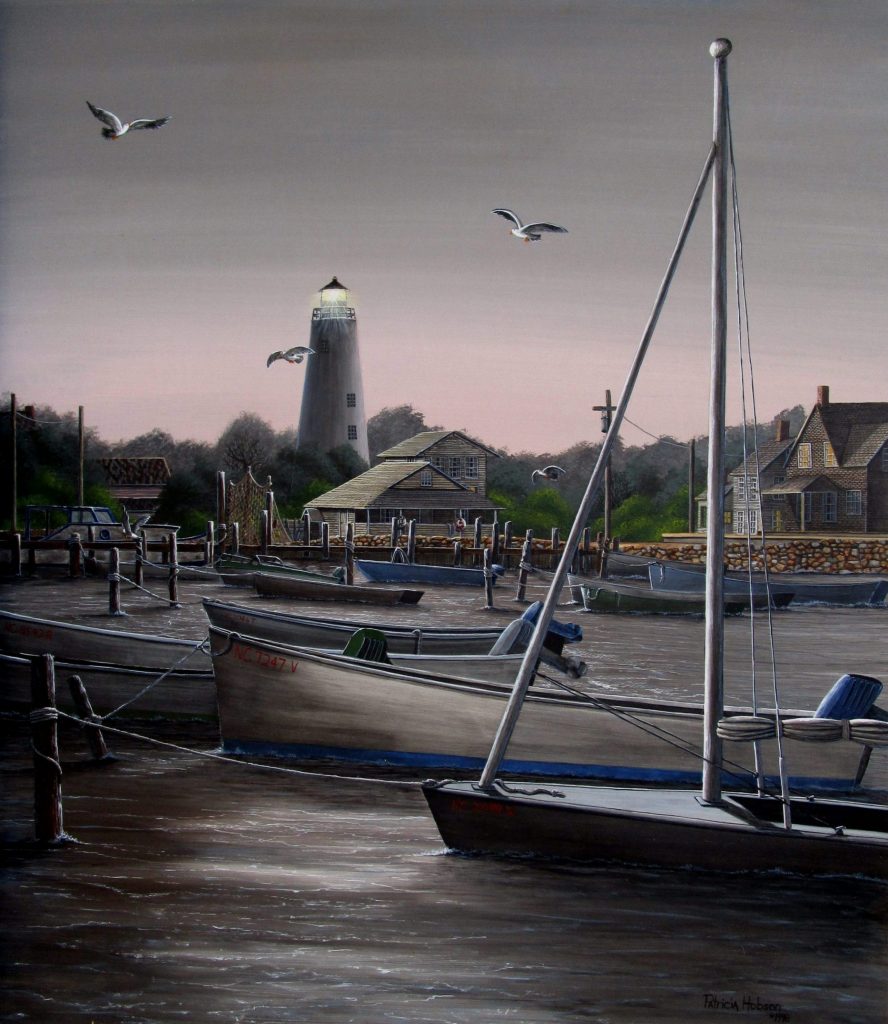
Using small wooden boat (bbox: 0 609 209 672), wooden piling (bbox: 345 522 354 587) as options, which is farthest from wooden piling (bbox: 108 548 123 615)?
wooden piling (bbox: 345 522 354 587)

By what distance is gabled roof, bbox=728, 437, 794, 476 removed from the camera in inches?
142

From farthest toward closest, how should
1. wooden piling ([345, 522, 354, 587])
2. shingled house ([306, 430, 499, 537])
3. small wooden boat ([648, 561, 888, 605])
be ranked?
wooden piling ([345, 522, 354, 587]) < shingled house ([306, 430, 499, 537]) < small wooden boat ([648, 561, 888, 605])

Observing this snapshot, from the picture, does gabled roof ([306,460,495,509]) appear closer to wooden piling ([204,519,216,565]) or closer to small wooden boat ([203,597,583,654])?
wooden piling ([204,519,216,565])

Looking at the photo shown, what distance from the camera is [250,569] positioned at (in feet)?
17.8

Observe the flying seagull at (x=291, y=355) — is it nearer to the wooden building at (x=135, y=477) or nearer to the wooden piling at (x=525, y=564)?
the wooden building at (x=135, y=477)

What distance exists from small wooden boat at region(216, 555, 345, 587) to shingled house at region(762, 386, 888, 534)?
2.29m

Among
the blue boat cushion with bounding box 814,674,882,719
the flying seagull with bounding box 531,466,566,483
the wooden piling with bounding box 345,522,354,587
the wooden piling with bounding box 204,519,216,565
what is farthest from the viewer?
the wooden piling with bounding box 345,522,354,587

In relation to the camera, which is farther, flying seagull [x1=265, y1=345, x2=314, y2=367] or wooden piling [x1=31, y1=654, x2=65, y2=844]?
flying seagull [x1=265, y1=345, x2=314, y2=367]

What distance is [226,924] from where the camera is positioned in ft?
9.88

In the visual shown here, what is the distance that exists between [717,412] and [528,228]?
128cm

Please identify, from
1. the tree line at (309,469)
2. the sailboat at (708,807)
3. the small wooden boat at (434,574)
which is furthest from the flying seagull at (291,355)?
the sailboat at (708,807)

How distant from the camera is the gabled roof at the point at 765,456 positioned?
360 centimetres

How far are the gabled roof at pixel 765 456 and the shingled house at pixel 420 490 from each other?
3.83ft
